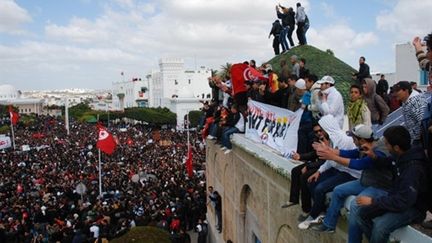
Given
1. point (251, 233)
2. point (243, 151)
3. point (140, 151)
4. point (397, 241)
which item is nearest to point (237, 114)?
point (243, 151)

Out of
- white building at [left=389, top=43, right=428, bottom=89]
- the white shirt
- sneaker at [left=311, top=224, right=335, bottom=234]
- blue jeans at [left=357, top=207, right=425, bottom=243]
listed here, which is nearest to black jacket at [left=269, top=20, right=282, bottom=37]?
the white shirt

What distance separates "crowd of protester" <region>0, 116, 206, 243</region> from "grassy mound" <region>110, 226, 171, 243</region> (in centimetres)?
126

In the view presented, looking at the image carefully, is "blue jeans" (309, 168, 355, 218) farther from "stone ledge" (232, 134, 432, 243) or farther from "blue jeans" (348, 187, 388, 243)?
"blue jeans" (348, 187, 388, 243)

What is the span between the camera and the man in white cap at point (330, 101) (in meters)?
6.47

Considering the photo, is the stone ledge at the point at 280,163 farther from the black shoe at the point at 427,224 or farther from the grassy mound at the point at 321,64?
the grassy mound at the point at 321,64

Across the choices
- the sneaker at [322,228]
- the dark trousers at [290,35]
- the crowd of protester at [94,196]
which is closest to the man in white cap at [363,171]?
the sneaker at [322,228]

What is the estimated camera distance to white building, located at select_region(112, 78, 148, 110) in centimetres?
11288

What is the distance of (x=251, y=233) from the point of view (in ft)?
36.4

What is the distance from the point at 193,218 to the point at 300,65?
9.73 m

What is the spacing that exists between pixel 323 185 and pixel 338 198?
0.41 meters

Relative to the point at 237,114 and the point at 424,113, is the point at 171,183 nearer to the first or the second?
the point at 237,114

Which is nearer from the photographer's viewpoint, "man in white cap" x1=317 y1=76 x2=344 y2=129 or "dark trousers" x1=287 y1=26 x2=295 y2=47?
"man in white cap" x1=317 y1=76 x2=344 y2=129

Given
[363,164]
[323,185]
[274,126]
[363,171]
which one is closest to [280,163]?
[274,126]

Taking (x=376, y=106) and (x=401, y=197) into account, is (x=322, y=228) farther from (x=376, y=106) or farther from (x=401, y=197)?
(x=376, y=106)
